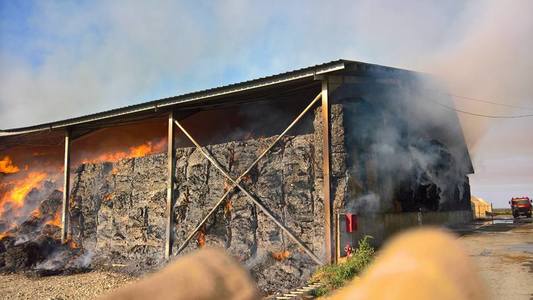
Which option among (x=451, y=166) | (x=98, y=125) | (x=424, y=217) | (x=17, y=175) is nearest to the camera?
(x=424, y=217)

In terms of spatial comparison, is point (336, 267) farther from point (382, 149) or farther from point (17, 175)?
point (17, 175)

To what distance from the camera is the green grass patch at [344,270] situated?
9.08 m

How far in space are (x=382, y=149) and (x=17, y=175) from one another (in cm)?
1950

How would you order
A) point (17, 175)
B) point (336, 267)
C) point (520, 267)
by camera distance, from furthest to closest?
point (17, 175) → point (336, 267) → point (520, 267)

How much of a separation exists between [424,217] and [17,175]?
20167 millimetres

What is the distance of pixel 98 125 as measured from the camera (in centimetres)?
1791

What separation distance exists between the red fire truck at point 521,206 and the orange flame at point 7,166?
37.6 meters

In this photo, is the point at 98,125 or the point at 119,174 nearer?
the point at 119,174

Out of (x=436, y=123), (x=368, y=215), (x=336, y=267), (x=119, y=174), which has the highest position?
(x=436, y=123)

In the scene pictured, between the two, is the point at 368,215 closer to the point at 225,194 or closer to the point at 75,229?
the point at 225,194

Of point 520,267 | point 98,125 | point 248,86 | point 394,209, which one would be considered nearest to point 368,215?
point 394,209

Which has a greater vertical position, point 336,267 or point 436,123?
point 436,123

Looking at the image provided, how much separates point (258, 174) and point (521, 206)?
33094 millimetres

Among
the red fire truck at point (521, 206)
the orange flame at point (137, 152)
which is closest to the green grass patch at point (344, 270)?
the orange flame at point (137, 152)
